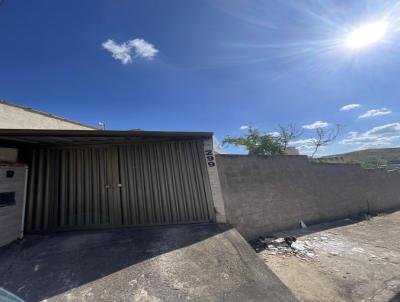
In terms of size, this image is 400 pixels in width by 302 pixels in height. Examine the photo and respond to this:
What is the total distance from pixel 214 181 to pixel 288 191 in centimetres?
→ 343

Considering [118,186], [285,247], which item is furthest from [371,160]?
[118,186]

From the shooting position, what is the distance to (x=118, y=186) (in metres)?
4.65

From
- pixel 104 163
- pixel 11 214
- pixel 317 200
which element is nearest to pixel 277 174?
pixel 317 200

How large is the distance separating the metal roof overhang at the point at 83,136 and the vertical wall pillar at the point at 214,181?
0.30m

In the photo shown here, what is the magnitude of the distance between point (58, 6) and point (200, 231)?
229 inches

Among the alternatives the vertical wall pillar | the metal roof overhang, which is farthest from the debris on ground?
the metal roof overhang

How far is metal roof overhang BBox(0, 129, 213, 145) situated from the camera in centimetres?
356

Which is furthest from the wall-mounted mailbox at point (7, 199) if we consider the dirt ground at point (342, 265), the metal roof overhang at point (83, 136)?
the dirt ground at point (342, 265)

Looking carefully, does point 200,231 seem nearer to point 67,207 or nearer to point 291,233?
point 67,207

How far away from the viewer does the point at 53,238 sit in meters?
3.93

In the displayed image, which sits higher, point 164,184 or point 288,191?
point 164,184

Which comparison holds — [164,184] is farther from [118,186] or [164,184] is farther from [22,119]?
[22,119]

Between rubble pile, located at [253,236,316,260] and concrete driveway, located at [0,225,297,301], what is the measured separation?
6.27ft

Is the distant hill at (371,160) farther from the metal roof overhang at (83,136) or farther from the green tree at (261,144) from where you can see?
the metal roof overhang at (83,136)
